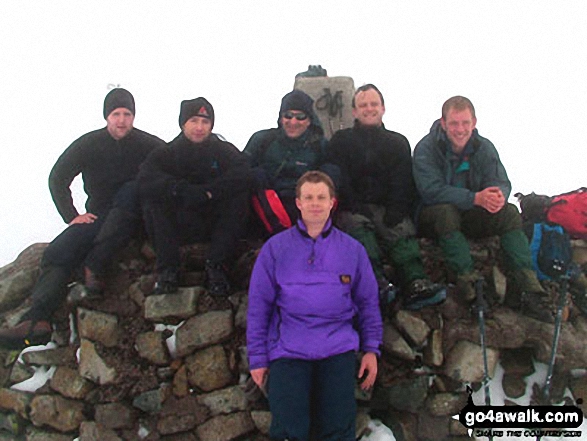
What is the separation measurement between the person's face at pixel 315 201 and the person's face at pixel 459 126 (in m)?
1.90

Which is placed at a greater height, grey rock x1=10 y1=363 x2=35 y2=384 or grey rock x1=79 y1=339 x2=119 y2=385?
grey rock x1=79 y1=339 x2=119 y2=385

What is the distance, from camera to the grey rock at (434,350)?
4.48 metres

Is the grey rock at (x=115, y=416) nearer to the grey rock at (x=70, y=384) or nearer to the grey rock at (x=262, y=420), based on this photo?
the grey rock at (x=70, y=384)

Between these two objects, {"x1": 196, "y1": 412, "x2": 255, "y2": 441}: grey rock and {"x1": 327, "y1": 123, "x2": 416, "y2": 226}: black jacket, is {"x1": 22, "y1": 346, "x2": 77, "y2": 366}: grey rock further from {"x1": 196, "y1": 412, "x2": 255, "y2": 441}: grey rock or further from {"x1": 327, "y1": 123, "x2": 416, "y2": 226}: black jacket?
{"x1": 327, "y1": 123, "x2": 416, "y2": 226}: black jacket

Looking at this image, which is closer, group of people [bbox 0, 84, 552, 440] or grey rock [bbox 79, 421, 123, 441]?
group of people [bbox 0, 84, 552, 440]

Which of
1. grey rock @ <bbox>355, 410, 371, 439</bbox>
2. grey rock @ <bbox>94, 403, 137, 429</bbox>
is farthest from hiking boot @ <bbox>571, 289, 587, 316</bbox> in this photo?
grey rock @ <bbox>94, 403, 137, 429</bbox>

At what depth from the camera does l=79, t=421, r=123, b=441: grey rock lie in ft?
14.3

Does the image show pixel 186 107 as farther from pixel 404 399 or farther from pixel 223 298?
pixel 404 399

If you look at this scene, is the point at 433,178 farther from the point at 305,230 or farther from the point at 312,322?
the point at 312,322

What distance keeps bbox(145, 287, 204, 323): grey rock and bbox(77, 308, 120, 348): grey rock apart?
0.41m

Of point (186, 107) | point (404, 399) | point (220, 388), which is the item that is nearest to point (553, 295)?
point (404, 399)

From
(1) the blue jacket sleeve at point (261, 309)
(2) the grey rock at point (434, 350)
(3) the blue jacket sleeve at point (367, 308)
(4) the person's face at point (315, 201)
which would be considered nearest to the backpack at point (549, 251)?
(2) the grey rock at point (434, 350)

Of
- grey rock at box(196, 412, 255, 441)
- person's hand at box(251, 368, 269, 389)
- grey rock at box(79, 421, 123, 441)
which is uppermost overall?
person's hand at box(251, 368, 269, 389)

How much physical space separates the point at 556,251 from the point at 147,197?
4499 mm
